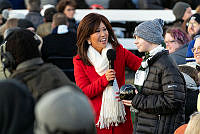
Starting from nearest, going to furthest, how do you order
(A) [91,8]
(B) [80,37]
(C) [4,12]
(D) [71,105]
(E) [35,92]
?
(D) [71,105] < (E) [35,92] < (B) [80,37] < (C) [4,12] < (A) [91,8]

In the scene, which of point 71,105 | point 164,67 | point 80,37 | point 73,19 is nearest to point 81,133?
point 71,105

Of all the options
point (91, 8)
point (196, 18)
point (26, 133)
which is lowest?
point (91, 8)

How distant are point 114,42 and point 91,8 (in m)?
6.90

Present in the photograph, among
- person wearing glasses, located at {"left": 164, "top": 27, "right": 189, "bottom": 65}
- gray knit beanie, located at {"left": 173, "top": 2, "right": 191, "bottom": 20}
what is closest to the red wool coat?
person wearing glasses, located at {"left": 164, "top": 27, "right": 189, "bottom": 65}

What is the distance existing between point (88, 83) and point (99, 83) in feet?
0.59

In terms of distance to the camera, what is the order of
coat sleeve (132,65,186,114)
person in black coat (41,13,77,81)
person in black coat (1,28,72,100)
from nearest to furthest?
person in black coat (1,28,72,100) < coat sleeve (132,65,186,114) < person in black coat (41,13,77,81)

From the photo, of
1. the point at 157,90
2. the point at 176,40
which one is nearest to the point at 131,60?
the point at 157,90

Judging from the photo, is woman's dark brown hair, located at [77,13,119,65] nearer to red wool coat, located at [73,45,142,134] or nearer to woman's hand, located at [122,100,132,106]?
red wool coat, located at [73,45,142,134]

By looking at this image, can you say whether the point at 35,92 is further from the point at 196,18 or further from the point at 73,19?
the point at 73,19

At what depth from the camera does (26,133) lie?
122 inches

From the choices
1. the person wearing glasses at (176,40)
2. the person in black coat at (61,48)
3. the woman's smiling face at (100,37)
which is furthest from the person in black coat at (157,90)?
the person in black coat at (61,48)

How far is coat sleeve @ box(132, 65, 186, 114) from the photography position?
4.93 meters

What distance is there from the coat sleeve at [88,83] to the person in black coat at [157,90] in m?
Result: 0.35

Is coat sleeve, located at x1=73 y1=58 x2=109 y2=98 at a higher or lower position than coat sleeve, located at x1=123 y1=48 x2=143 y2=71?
lower
